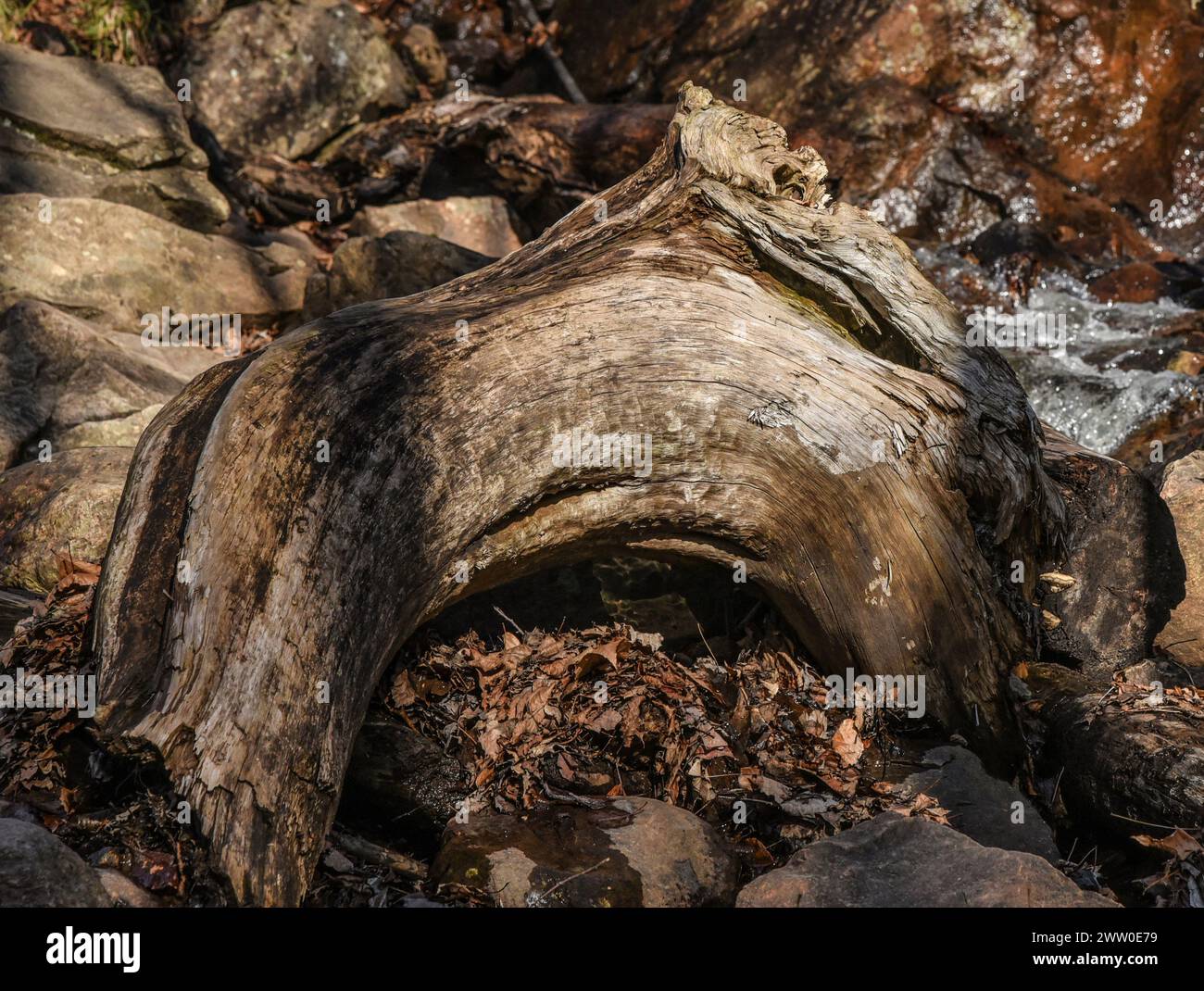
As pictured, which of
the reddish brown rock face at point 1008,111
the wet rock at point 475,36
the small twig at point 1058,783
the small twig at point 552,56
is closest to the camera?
the small twig at point 1058,783

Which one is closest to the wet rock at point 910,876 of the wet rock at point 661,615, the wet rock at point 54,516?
the wet rock at point 661,615

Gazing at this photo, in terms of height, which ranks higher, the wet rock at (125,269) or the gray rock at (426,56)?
the gray rock at (426,56)

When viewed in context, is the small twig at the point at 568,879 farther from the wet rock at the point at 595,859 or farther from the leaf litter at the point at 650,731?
the leaf litter at the point at 650,731

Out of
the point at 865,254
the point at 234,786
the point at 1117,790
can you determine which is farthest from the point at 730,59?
the point at 234,786

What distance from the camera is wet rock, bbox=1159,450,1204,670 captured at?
512cm

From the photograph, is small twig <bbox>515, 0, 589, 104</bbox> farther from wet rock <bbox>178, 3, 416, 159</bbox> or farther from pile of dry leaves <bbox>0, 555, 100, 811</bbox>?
pile of dry leaves <bbox>0, 555, 100, 811</bbox>

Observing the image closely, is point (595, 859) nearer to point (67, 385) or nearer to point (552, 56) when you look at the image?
point (67, 385)

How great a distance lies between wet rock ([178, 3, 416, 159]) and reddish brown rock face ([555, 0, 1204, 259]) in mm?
4890

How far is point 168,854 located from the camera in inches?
114

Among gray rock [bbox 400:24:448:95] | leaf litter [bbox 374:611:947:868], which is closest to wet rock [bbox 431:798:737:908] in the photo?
leaf litter [bbox 374:611:947:868]

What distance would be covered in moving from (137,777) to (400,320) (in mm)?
2023

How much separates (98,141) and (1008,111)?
1041cm

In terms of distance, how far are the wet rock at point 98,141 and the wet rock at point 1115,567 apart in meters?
8.75

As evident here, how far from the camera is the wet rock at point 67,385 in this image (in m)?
6.30
